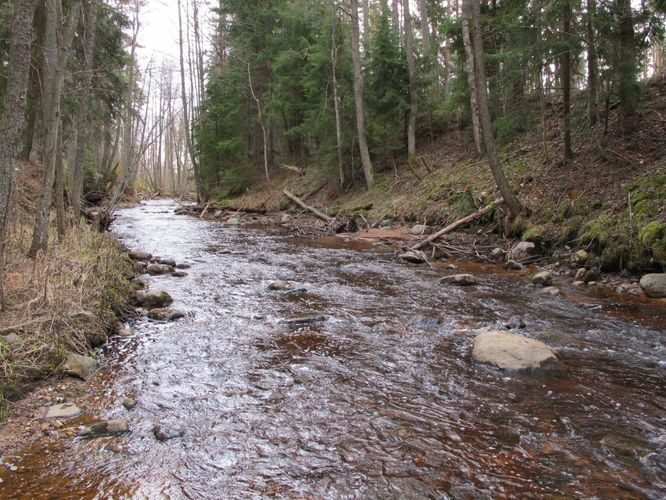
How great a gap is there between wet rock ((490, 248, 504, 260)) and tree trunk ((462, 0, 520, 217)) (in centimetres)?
137

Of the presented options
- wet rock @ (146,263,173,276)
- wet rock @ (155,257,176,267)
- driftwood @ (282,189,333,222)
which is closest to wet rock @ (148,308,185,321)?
wet rock @ (146,263,173,276)

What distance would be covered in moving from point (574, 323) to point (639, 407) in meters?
2.55

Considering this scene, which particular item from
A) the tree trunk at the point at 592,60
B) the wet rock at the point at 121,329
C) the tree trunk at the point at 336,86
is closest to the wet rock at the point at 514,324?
the wet rock at the point at 121,329

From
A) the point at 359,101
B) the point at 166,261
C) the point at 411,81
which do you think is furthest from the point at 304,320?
the point at 411,81

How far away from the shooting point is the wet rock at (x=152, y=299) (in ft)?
24.5

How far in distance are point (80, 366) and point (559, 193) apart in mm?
11279

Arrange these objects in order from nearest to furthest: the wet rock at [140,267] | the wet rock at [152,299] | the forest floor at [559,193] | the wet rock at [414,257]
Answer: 1. the wet rock at [152,299]
2. the forest floor at [559,193]
3. the wet rock at [140,267]
4. the wet rock at [414,257]

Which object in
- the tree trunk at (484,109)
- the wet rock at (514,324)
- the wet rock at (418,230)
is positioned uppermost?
the tree trunk at (484,109)

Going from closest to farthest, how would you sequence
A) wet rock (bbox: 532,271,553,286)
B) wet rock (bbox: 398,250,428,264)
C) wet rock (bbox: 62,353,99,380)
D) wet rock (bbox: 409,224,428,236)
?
wet rock (bbox: 62,353,99,380) → wet rock (bbox: 532,271,553,286) → wet rock (bbox: 398,250,428,264) → wet rock (bbox: 409,224,428,236)

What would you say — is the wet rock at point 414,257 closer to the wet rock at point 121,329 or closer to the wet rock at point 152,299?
the wet rock at point 152,299

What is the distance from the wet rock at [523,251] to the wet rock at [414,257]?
6.93 ft

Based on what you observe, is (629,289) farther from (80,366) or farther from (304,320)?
(80,366)

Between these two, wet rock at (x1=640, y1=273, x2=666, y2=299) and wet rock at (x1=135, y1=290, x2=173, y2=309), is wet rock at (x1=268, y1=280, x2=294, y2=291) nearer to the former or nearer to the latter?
wet rock at (x1=135, y1=290, x2=173, y2=309)

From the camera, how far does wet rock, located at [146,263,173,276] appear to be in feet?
33.0
